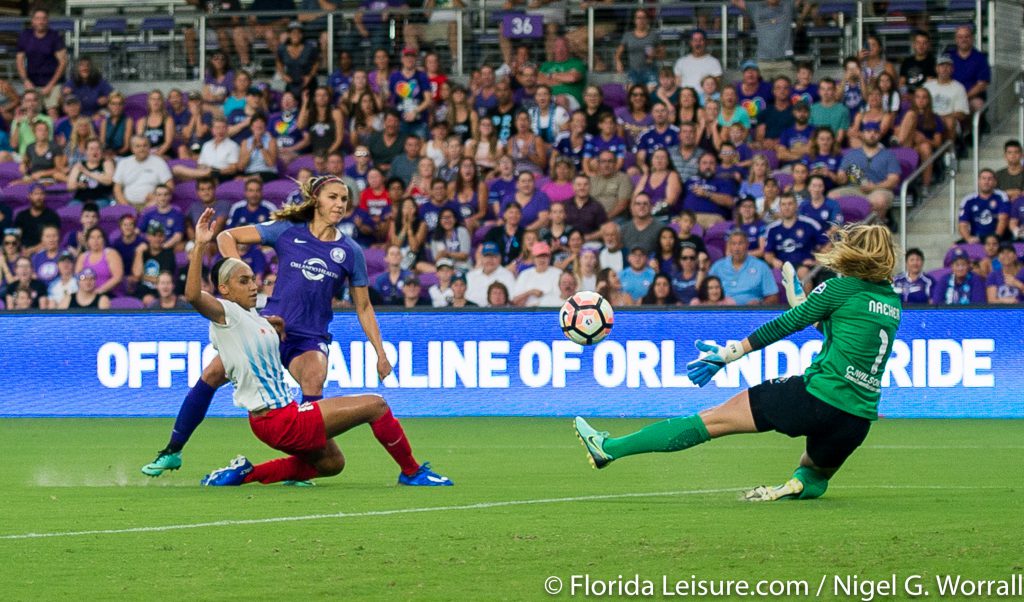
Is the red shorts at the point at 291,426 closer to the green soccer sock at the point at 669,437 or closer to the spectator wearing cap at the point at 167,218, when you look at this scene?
the green soccer sock at the point at 669,437

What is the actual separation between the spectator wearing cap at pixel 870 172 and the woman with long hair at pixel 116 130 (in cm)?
958

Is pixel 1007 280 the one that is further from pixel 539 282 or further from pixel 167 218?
pixel 167 218

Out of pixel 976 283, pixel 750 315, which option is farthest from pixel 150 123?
pixel 976 283

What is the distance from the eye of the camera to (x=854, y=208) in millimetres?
20000

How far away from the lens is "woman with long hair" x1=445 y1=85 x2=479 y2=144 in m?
22.3

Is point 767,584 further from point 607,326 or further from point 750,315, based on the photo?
point 750,315

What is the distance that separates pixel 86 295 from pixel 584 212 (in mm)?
5913

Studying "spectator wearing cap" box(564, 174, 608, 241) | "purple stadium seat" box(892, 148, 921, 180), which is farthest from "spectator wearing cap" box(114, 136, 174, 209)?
"purple stadium seat" box(892, 148, 921, 180)

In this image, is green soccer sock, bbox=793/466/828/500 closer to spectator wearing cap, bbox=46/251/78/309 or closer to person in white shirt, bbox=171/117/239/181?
spectator wearing cap, bbox=46/251/78/309

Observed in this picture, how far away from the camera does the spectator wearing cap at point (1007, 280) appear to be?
723 inches

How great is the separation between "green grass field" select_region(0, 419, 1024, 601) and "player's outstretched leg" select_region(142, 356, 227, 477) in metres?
0.13

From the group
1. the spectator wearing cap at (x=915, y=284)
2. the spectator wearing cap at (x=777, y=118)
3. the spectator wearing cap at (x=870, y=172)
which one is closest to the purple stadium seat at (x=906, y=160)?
the spectator wearing cap at (x=870, y=172)

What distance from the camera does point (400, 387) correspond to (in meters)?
17.8

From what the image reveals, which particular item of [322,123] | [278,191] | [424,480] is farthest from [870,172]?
[424,480]
